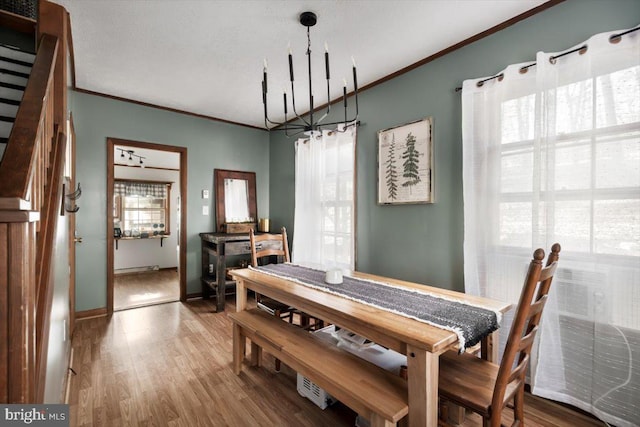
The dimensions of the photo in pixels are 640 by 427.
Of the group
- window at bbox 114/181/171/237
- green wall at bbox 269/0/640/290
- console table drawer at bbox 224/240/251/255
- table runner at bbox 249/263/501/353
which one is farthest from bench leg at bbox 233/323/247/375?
window at bbox 114/181/171/237

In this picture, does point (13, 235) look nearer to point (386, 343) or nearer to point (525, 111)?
point (386, 343)

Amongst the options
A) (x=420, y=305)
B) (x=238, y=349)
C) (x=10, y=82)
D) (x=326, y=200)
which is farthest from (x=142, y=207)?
(x=420, y=305)

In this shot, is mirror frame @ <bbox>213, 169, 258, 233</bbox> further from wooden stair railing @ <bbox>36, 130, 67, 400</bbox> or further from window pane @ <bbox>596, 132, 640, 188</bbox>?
window pane @ <bbox>596, 132, 640, 188</bbox>

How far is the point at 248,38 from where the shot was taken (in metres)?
2.27

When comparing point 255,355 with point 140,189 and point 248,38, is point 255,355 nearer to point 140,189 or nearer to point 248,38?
point 248,38

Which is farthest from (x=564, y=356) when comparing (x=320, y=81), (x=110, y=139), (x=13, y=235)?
(x=110, y=139)

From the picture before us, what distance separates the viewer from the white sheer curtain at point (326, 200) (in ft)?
11.0

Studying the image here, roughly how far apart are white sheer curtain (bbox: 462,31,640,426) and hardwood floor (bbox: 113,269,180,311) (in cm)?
396

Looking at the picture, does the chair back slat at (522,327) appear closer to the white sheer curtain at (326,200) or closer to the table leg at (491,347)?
the table leg at (491,347)

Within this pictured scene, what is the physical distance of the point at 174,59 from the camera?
2.60 metres

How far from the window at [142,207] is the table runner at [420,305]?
4.81 meters

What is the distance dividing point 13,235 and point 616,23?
2.85 metres

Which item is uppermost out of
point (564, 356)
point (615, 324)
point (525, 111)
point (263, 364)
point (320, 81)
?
point (320, 81)

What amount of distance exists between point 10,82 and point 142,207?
4427 millimetres
